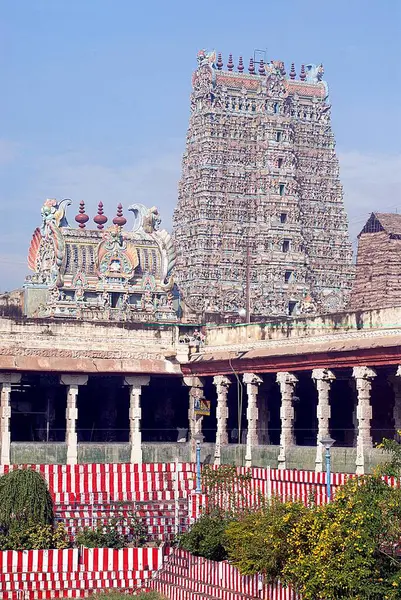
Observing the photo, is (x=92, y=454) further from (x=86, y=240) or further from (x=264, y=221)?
(x=264, y=221)

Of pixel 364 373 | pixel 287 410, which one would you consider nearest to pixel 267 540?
pixel 364 373

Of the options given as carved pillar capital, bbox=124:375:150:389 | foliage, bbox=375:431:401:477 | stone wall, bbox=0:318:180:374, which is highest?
stone wall, bbox=0:318:180:374

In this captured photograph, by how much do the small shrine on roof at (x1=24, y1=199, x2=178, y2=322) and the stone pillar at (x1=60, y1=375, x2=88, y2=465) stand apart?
38.2 meters

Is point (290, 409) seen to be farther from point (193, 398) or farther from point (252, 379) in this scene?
point (193, 398)

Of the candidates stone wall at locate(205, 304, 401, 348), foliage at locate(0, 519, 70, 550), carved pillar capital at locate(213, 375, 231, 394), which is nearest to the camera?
foliage at locate(0, 519, 70, 550)

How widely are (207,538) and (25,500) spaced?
645cm

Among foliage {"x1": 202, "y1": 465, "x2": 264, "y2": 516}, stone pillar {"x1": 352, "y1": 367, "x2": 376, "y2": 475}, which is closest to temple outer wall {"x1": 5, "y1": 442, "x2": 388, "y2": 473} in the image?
foliage {"x1": 202, "y1": 465, "x2": 264, "y2": 516}

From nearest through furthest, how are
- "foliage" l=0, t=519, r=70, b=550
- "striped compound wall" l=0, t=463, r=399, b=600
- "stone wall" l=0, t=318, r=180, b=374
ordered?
"striped compound wall" l=0, t=463, r=399, b=600 < "foliage" l=0, t=519, r=70, b=550 < "stone wall" l=0, t=318, r=180, b=374

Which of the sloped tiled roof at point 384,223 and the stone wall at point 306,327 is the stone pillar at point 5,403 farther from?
the sloped tiled roof at point 384,223

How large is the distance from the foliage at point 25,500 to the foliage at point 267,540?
7866mm

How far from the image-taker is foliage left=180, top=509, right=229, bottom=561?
40.7 meters

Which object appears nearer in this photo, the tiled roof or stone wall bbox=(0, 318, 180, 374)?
stone wall bbox=(0, 318, 180, 374)

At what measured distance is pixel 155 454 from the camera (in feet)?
183

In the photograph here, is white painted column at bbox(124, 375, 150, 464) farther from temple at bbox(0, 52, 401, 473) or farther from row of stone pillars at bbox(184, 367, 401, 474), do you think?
row of stone pillars at bbox(184, 367, 401, 474)
